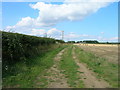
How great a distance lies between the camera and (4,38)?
6617mm

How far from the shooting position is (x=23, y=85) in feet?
14.6

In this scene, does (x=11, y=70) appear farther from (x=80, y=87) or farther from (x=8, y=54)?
(x=80, y=87)

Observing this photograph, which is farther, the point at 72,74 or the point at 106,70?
the point at 106,70

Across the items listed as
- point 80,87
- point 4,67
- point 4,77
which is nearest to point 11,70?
point 4,67

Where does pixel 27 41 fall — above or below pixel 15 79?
above

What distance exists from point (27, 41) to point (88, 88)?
7.39 m

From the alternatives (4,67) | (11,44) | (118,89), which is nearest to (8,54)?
(11,44)

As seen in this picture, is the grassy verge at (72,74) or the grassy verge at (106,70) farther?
the grassy verge at (106,70)

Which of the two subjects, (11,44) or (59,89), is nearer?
(59,89)

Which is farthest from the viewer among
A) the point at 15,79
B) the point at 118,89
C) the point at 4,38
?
the point at 4,38

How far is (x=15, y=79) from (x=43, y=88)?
4.83 ft

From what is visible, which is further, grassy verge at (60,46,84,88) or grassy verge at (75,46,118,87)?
grassy verge at (75,46,118,87)

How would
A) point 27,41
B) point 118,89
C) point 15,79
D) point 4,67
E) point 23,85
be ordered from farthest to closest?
point 27,41 < point 4,67 < point 15,79 < point 23,85 < point 118,89

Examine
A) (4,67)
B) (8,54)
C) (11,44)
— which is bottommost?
(4,67)
